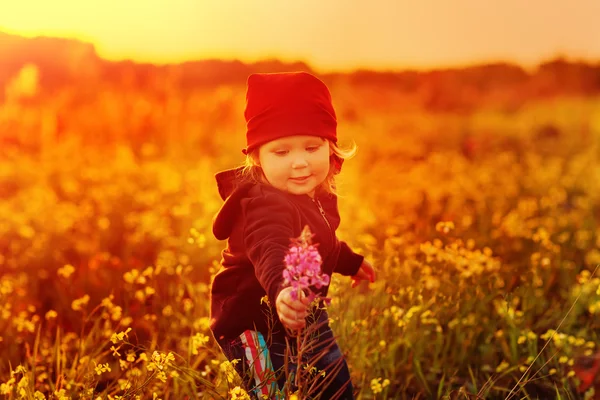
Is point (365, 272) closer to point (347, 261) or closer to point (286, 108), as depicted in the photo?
point (347, 261)

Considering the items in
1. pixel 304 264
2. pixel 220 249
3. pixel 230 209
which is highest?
pixel 230 209

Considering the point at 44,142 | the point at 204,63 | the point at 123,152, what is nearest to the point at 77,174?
the point at 123,152

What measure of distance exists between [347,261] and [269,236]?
738 millimetres

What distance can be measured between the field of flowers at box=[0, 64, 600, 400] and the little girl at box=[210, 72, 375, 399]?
0.15 m

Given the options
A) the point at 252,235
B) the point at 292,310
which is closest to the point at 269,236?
the point at 252,235

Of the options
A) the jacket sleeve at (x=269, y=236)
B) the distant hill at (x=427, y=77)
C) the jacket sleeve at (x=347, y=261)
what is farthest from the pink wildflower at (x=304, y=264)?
the distant hill at (x=427, y=77)

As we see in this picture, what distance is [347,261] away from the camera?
313 centimetres

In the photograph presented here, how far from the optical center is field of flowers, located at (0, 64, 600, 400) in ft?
11.7

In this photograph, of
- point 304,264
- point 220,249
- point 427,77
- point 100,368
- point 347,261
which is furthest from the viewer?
point 427,77

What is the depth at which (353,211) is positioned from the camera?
6.29m

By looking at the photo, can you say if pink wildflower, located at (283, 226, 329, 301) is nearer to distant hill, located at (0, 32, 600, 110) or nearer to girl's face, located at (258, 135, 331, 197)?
girl's face, located at (258, 135, 331, 197)

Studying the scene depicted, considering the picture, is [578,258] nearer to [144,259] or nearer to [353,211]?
[353,211]

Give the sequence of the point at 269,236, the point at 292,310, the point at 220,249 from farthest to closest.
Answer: the point at 220,249 < the point at 269,236 < the point at 292,310

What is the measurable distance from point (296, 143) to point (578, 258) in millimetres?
3639
